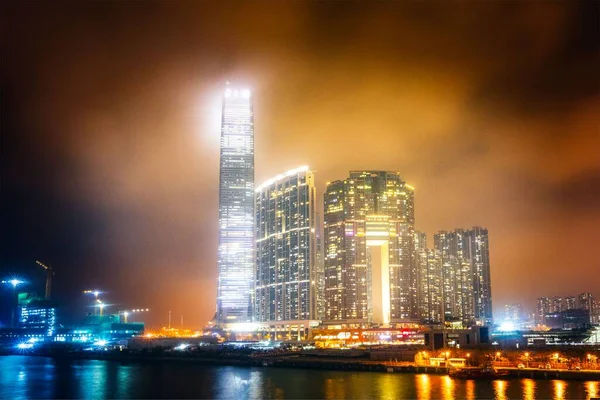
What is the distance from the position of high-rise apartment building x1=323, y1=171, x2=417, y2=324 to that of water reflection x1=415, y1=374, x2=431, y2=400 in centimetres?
6429

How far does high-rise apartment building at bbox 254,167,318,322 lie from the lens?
122m

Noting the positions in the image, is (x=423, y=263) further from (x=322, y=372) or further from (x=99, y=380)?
(x=99, y=380)

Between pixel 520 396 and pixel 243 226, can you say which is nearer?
pixel 520 396

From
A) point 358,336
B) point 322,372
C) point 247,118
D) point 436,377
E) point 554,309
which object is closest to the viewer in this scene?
point 436,377

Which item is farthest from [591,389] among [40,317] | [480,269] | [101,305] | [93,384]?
[101,305]

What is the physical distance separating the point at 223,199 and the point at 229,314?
84.9ft

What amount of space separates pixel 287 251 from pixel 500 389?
86301 millimetres

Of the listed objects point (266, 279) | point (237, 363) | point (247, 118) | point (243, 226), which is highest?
point (247, 118)

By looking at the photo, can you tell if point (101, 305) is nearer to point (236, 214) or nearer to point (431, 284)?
point (236, 214)

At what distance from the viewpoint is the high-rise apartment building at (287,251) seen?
122 meters

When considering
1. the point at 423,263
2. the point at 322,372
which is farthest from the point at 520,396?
the point at 423,263

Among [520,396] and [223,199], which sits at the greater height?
[223,199]

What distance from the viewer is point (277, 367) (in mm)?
67562

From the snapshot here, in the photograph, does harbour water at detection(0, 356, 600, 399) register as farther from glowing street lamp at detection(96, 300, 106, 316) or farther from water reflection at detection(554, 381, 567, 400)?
glowing street lamp at detection(96, 300, 106, 316)
